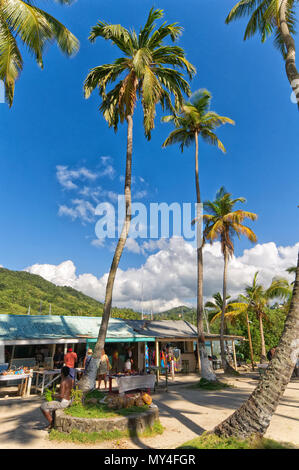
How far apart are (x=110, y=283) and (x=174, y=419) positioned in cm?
409

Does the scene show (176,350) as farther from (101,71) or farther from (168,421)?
(101,71)

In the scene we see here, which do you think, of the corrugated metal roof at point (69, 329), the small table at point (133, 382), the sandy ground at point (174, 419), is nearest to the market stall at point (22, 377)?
the sandy ground at point (174, 419)

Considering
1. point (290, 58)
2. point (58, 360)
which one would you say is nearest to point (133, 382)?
point (58, 360)

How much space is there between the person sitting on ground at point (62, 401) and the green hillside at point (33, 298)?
40.5 m

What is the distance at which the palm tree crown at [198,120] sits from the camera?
52.3 feet

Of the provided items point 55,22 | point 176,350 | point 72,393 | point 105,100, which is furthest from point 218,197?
point 72,393

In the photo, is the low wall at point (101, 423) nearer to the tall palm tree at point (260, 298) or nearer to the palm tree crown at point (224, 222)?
the palm tree crown at point (224, 222)

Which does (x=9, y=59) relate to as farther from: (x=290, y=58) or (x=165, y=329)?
(x=165, y=329)

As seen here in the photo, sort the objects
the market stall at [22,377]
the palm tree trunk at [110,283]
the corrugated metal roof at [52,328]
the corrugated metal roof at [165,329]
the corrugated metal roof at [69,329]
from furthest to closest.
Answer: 1. the corrugated metal roof at [165,329]
2. the corrugated metal roof at [69,329]
3. the corrugated metal roof at [52,328]
4. the market stall at [22,377]
5. the palm tree trunk at [110,283]

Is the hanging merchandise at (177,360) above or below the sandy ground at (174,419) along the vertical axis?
below

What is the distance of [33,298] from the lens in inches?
2092

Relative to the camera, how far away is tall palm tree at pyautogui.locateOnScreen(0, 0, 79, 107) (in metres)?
6.66

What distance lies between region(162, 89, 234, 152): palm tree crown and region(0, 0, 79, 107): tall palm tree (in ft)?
30.3

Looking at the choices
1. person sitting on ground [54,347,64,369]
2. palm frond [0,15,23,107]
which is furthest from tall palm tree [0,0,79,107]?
person sitting on ground [54,347,64,369]
